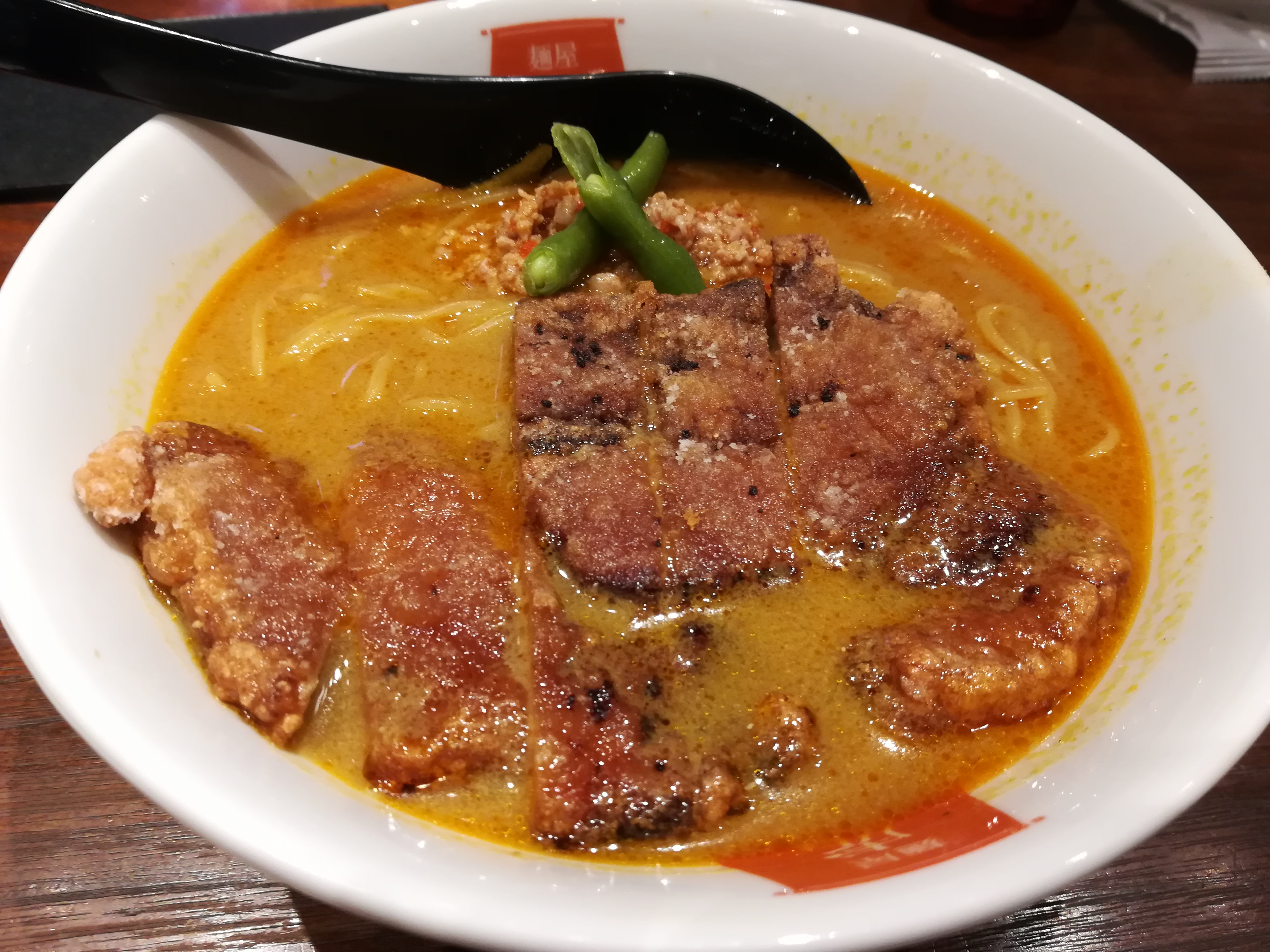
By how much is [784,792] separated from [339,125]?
7.91 ft

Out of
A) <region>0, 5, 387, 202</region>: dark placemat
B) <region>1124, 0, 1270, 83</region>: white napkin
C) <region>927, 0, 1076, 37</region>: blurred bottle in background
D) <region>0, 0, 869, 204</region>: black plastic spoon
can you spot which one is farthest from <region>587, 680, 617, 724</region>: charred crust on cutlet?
<region>1124, 0, 1270, 83</region>: white napkin

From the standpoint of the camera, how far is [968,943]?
200 cm

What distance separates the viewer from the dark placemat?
3.22m

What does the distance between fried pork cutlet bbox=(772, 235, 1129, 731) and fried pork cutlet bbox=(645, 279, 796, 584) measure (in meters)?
0.09

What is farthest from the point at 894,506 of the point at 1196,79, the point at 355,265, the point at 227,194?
the point at 1196,79

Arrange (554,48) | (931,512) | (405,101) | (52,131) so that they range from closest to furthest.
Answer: (931,512) < (405,101) < (554,48) < (52,131)

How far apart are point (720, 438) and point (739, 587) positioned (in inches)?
16.9

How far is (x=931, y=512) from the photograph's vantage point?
2.32 metres

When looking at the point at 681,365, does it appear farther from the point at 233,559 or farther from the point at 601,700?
the point at 233,559

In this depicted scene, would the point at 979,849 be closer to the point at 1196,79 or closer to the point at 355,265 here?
the point at 355,265

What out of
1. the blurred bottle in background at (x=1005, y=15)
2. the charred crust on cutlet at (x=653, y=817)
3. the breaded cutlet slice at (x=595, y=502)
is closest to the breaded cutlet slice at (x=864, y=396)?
the breaded cutlet slice at (x=595, y=502)

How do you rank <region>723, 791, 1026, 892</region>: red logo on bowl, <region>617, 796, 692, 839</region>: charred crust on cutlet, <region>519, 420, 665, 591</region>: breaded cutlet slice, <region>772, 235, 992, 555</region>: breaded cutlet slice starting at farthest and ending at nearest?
<region>772, 235, 992, 555</region>: breaded cutlet slice → <region>519, 420, 665, 591</region>: breaded cutlet slice → <region>617, 796, 692, 839</region>: charred crust on cutlet → <region>723, 791, 1026, 892</region>: red logo on bowl

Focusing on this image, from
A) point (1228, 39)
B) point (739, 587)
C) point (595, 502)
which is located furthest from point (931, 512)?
point (1228, 39)

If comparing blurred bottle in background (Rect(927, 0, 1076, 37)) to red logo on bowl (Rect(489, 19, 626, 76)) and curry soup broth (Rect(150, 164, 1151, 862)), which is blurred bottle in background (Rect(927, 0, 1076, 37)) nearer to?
curry soup broth (Rect(150, 164, 1151, 862))
